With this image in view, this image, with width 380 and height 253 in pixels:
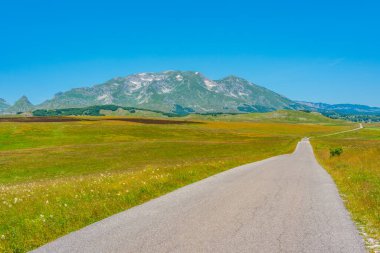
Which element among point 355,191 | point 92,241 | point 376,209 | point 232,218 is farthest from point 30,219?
point 355,191

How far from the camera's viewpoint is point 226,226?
474 inches

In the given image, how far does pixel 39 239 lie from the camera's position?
10.8m

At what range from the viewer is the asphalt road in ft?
32.4

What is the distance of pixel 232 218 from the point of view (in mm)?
13242

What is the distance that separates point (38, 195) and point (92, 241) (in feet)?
25.8

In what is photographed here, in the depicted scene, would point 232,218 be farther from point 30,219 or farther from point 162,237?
point 30,219

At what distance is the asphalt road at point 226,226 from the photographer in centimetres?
989

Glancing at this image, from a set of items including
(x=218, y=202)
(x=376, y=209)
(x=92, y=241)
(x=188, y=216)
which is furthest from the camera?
(x=218, y=202)

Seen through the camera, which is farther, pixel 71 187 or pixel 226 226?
pixel 71 187

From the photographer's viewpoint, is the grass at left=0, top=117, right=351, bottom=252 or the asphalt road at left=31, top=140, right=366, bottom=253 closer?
the asphalt road at left=31, top=140, right=366, bottom=253

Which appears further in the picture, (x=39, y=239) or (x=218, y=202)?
(x=218, y=202)

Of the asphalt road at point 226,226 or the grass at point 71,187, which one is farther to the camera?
the grass at point 71,187

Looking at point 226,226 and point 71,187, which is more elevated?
point 226,226

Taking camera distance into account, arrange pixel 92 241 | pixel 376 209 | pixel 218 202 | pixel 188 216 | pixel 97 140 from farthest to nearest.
A: pixel 97 140 < pixel 218 202 < pixel 376 209 < pixel 188 216 < pixel 92 241
